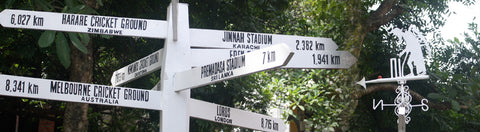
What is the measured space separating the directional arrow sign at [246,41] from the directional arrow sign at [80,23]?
0.22 m

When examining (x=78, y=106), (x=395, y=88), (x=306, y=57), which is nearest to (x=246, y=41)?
(x=306, y=57)

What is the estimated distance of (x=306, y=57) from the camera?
282cm

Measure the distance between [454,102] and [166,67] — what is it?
6217 mm

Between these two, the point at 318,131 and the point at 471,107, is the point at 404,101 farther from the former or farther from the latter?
the point at 471,107

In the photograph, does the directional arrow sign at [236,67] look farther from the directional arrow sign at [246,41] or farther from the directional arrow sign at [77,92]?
the directional arrow sign at [246,41]

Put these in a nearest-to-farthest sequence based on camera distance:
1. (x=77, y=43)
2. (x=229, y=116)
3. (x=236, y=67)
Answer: (x=236, y=67)
(x=229, y=116)
(x=77, y=43)

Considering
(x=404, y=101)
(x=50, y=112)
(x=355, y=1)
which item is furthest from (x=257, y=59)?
(x=50, y=112)

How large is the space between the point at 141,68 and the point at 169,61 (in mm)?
557

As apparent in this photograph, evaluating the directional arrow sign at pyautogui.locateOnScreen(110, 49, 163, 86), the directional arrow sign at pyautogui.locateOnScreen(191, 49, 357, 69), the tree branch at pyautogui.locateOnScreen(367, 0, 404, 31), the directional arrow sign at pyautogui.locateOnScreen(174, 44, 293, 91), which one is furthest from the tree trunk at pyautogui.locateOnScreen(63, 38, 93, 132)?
the tree branch at pyautogui.locateOnScreen(367, 0, 404, 31)

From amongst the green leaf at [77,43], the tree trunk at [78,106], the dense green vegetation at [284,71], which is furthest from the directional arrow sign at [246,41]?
the dense green vegetation at [284,71]

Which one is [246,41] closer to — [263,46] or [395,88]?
[263,46]

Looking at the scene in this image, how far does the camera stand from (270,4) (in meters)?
7.32

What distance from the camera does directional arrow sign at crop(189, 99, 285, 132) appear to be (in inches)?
105

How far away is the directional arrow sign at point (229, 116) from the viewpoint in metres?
2.68
